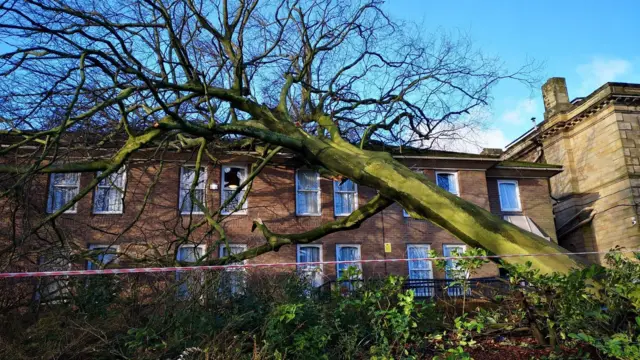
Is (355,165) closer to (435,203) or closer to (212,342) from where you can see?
(435,203)

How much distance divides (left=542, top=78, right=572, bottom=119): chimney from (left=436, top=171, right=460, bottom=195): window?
32.5ft

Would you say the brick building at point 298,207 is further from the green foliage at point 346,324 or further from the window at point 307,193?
the green foliage at point 346,324

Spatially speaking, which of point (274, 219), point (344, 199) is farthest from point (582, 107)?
point (274, 219)

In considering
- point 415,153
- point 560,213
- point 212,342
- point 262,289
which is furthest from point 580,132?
point 212,342

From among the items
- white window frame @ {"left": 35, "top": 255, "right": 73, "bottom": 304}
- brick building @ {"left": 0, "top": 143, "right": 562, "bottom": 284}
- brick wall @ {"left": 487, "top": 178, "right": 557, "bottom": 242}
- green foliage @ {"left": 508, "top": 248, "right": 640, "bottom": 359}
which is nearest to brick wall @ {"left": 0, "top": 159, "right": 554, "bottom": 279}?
brick building @ {"left": 0, "top": 143, "right": 562, "bottom": 284}

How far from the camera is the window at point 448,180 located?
71.4 feet

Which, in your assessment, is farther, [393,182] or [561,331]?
[393,182]

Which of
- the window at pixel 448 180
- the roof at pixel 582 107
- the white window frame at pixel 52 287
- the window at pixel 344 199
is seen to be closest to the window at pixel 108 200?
the window at pixel 344 199

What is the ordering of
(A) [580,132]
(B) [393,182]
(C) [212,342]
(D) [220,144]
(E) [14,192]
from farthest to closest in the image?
(A) [580,132], (D) [220,144], (B) [393,182], (E) [14,192], (C) [212,342]

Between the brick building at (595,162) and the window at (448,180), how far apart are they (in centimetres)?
802

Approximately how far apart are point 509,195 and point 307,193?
9585 millimetres

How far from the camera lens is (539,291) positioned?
17.0ft

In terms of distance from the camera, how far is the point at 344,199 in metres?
20.6

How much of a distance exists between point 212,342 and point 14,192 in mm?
4366
